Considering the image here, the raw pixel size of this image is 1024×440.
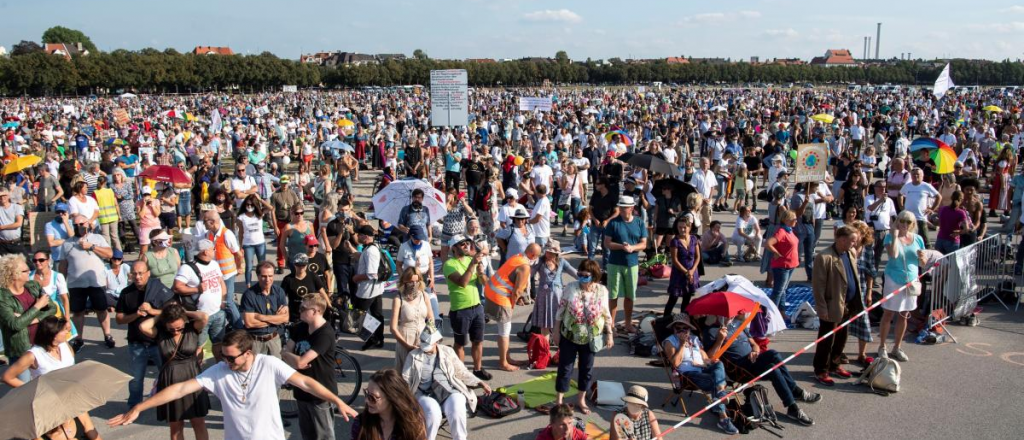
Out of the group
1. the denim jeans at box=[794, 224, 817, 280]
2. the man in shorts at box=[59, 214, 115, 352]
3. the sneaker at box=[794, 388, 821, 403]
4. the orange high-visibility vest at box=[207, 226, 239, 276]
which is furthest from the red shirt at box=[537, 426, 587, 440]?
the denim jeans at box=[794, 224, 817, 280]

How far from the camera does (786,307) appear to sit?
8.79 meters

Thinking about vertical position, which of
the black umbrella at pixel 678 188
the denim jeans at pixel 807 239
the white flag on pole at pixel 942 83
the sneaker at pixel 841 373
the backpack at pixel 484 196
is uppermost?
the white flag on pole at pixel 942 83

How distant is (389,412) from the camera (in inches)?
155

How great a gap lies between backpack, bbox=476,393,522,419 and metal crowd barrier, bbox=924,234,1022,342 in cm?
469

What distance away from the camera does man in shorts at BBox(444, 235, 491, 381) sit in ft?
22.4

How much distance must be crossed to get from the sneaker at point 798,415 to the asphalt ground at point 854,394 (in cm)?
6

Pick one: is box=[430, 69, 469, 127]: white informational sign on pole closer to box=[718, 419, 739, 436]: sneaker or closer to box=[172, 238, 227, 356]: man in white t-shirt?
box=[172, 238, 227, 356]: man in white t-shirt

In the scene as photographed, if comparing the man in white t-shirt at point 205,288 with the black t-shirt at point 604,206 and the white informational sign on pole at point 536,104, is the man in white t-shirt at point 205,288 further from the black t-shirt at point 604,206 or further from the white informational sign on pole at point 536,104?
the white informational sign on pole at point 536,104

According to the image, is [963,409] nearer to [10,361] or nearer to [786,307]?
[786,307]

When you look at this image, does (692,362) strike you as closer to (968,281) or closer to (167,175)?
(968,281)

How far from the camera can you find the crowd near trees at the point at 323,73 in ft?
245

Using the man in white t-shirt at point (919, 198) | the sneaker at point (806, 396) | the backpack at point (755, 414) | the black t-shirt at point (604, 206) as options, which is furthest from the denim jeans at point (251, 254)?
the man in white t-shirt at point (919, 198)

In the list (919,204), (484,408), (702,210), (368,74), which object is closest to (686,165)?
(702,210)

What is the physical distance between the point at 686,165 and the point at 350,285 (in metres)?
12.4
